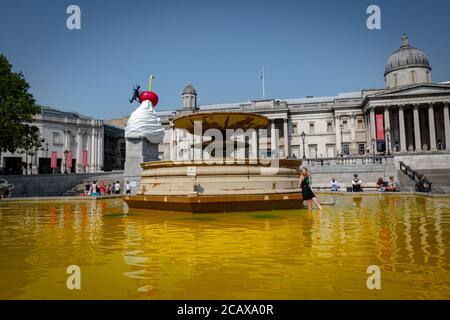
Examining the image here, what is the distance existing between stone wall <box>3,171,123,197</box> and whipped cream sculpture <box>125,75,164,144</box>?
12.5 m

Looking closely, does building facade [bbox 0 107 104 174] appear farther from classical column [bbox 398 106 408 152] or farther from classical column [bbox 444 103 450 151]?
classical column [bbox 444 103 450 151]

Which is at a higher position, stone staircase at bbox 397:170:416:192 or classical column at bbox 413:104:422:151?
classical column at bbox 413:104:422:151

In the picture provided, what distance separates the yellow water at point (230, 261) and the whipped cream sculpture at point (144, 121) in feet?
57.8

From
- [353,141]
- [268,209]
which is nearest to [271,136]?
[353,141]

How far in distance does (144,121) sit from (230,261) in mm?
21596

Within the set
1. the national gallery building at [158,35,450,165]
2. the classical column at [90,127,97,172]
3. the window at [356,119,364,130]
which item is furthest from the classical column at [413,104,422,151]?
the classical column at [90,127,97,172]

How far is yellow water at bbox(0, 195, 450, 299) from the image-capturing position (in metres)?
3.02

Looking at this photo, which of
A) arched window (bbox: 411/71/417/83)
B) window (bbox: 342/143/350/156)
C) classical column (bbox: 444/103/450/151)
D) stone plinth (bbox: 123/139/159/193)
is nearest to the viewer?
stone plinth (bbox: 123/139/159/193)

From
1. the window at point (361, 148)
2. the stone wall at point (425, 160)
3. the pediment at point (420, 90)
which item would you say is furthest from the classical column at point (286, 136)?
the stone wall at point (425, 160)

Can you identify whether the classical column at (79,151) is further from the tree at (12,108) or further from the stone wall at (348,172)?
the stone wall at (348,172)

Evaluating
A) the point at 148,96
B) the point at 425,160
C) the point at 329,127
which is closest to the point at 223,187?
the point at 148,96

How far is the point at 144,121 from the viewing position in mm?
24422

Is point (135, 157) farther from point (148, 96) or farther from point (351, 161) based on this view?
point (351, 161)

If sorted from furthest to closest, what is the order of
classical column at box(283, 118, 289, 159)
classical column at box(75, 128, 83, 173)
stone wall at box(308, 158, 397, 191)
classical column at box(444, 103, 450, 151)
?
classical column at box(283, 118, 289, 159)
classical column at box(75, 128, 83, 173)
classical column at box(444, 103, 450, 151)
stone wall at box(308, 158, 397, 191)
